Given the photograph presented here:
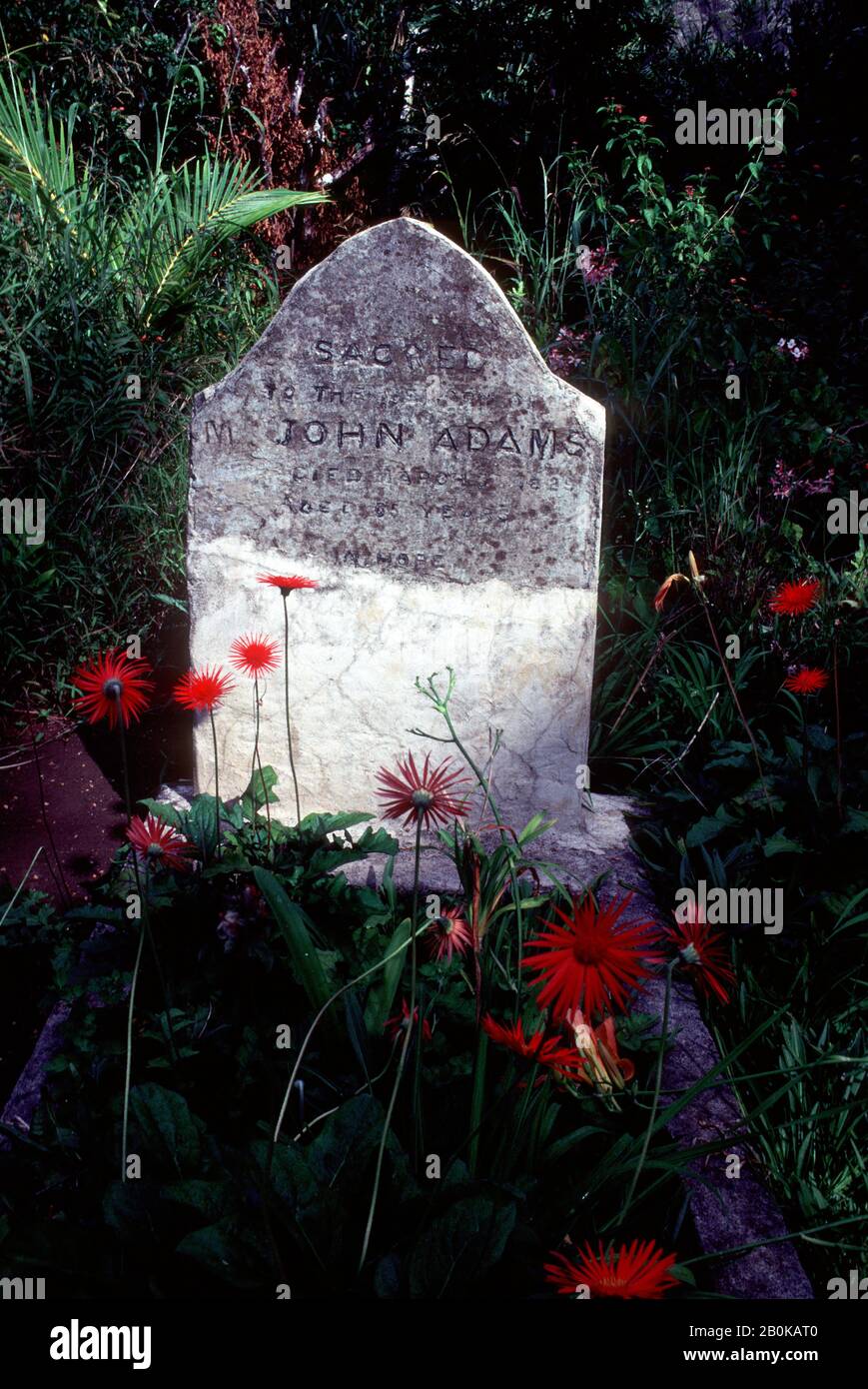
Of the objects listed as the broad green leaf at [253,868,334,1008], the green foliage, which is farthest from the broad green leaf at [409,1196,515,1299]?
the green foliage

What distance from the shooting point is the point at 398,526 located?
7.40 ft

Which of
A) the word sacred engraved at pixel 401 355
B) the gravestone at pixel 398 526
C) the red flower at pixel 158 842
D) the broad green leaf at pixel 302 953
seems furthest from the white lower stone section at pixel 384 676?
the broad green leaf at pixel 302 953

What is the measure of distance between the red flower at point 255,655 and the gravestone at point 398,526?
3cm

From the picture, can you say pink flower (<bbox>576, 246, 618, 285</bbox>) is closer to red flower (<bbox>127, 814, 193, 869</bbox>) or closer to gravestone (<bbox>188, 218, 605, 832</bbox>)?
gravestone (<bbox>188, 218, 605, 832</bbox>)

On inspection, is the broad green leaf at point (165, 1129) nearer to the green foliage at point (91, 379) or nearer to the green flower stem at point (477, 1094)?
the green flower stem at point (477, 1094)

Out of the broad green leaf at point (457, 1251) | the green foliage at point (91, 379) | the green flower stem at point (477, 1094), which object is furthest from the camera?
the green foliage at point (91, 379)

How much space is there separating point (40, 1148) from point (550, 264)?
135 inches

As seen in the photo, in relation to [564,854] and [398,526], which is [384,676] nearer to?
[398,526]

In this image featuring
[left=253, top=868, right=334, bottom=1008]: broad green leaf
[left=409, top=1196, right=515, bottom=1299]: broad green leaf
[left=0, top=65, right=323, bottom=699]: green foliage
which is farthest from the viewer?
[left=0, top=65, right=323, bottom=699]: green foliage

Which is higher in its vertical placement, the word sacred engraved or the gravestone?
the word sacred engraved

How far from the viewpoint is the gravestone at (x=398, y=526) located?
7.01 ft

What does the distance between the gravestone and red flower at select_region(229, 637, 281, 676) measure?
0.03 meters

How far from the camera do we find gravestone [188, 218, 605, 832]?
2.14 metres

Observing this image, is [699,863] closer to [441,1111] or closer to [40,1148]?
[441,1111]
